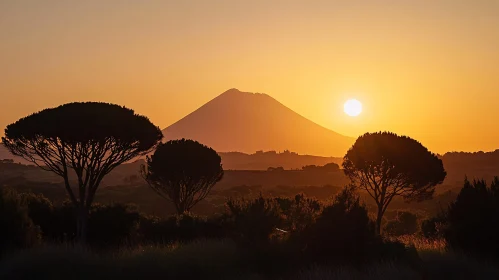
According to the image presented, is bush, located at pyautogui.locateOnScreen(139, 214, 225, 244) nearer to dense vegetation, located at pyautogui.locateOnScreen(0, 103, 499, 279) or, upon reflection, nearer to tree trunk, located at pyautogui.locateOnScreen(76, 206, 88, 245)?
dense vegetation, located at pyautogui.locateOnScreen(0, 103, 499, 279)

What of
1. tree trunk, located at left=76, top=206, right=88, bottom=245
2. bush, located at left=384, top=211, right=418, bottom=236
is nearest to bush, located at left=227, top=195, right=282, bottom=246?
tree trunk, located at left=76, top=206, right=88, bottom=245

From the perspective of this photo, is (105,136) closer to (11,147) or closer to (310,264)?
(11,147)

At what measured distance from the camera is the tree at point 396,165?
46469 mm

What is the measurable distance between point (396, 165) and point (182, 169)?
1715 cm

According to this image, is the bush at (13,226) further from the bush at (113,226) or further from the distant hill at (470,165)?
the distant hill at (470,165)

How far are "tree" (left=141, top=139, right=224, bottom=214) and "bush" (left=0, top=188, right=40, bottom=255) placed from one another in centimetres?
2219

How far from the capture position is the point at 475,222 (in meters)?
23.0

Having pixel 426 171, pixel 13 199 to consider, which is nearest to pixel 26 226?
pixel 13 199

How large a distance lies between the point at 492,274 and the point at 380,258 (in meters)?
3.61

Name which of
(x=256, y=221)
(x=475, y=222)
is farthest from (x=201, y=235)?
(x=475, y=222)

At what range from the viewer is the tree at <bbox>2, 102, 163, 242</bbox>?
1101 inches

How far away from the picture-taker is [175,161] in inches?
1729

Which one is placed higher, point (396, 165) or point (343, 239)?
point (396, 165)

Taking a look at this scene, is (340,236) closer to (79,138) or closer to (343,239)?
(343,239)
